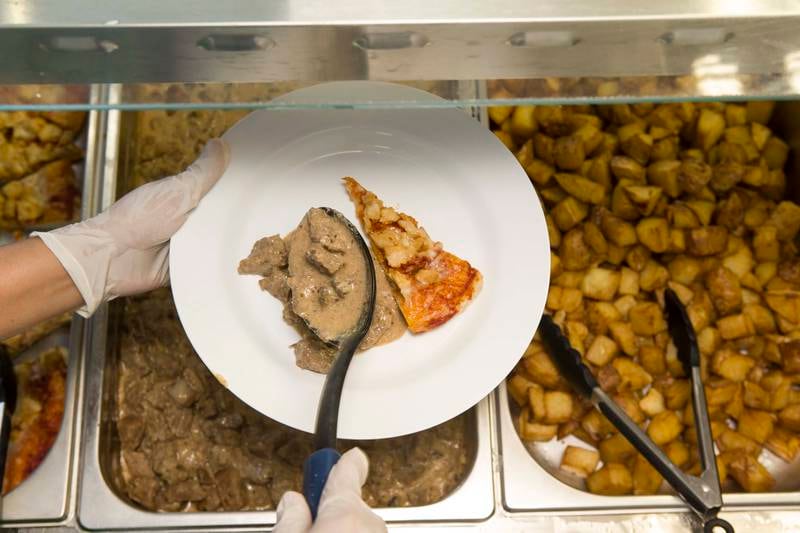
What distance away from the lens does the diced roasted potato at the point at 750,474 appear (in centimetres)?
154

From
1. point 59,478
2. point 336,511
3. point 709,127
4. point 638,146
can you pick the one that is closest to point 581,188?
point 638,146

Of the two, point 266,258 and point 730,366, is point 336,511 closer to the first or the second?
point 266,258

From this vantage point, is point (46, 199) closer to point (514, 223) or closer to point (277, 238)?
point (277, 238)

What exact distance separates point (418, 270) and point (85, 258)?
2.17 ft

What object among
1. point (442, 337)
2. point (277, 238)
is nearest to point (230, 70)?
point (277, 238)

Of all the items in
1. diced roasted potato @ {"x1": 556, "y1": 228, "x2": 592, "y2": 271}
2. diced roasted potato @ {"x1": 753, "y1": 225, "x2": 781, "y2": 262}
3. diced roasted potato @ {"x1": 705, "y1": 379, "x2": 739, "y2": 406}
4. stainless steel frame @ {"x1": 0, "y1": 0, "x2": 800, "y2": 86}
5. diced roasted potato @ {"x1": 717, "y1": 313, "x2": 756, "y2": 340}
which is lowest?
diced roasted potato @ {"x1": 705, "y1": 379, "x2": 739, "y2": 406}

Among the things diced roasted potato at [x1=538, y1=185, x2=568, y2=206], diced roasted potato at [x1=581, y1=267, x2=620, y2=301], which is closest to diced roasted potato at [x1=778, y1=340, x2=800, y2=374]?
diced roasted potato at [x1=581, y1=267, x2=620, y2=301]

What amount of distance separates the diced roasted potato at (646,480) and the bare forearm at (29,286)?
1294 millimetres

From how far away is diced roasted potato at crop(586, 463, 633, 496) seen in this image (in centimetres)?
152

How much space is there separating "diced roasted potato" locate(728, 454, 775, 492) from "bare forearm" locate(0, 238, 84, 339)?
4.96ft

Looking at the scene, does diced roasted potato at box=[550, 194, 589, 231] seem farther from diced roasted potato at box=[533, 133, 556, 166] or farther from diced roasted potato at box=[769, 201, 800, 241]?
diced roasted potato at box=[769, 201, 800, 241]

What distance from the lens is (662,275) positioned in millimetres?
1690

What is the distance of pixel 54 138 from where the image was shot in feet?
5.90

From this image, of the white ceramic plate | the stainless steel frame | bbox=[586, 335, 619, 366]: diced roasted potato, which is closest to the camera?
the stainless steel frame
